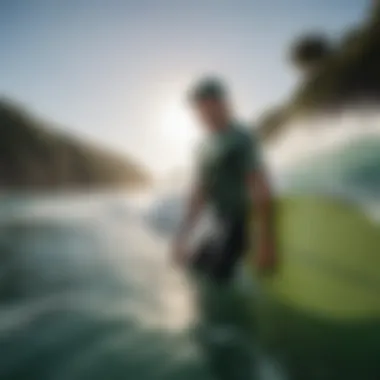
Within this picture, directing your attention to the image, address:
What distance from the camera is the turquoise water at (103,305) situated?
1.23 m

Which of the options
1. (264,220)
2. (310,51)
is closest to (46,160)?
(264,220)

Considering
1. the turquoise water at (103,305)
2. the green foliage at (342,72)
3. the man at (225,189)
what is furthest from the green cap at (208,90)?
the turquoise water at (103,305)

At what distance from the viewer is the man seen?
1.30 meters

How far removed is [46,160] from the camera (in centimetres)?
142

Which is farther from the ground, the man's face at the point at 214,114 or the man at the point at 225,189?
the man's face at the point at 214,114

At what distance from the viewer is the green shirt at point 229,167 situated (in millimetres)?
1304

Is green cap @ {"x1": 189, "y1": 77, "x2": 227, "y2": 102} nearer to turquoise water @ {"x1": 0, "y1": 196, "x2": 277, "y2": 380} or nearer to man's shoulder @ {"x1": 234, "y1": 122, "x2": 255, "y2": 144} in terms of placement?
man's shoulder @ {"x1": 234, "y1": 122, "x2": 255, "y2": 144}

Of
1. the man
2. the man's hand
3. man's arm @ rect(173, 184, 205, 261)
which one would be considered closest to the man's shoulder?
the man

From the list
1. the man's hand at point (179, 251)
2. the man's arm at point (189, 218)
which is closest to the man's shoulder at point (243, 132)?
the man's arm at point (189, 218)

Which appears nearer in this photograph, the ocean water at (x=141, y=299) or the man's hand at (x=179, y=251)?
the ocean water at (x=141, y=299)

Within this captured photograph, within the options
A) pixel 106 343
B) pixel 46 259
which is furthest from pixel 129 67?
pixel 106 343

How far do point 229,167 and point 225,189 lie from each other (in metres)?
0.05

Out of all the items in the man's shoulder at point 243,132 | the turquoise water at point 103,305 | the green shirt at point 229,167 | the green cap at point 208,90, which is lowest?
the turquoise water at point 103,305

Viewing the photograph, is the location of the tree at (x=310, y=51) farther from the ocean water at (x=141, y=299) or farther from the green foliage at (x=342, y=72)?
the ocean water at (x=141, y=299)
